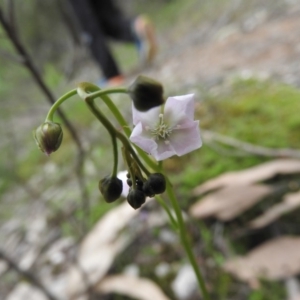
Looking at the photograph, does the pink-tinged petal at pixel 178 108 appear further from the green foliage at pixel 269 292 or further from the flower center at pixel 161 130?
the green foliage at pixel 269 292

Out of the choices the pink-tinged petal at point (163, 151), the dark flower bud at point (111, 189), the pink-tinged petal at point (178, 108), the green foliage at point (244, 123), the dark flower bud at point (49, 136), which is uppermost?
the dark flower bud at point (49, 136)

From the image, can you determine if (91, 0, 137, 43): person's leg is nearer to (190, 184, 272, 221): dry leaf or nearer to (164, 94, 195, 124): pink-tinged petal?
(190, 184, 272, 221): dry leaf

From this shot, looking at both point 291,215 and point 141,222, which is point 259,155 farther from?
point 141,222

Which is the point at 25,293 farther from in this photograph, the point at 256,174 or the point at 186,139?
the point at 186,139

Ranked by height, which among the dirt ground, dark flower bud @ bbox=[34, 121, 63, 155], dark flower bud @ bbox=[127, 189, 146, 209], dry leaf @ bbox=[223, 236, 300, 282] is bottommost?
the dirt ground

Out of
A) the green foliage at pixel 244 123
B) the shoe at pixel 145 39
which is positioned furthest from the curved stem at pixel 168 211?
the shoe at pixel 145 39

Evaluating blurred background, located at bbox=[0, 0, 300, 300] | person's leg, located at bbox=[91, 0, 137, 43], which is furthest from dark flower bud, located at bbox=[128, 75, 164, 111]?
person's leg, located at bbox=[91, 0, 137, 43]
